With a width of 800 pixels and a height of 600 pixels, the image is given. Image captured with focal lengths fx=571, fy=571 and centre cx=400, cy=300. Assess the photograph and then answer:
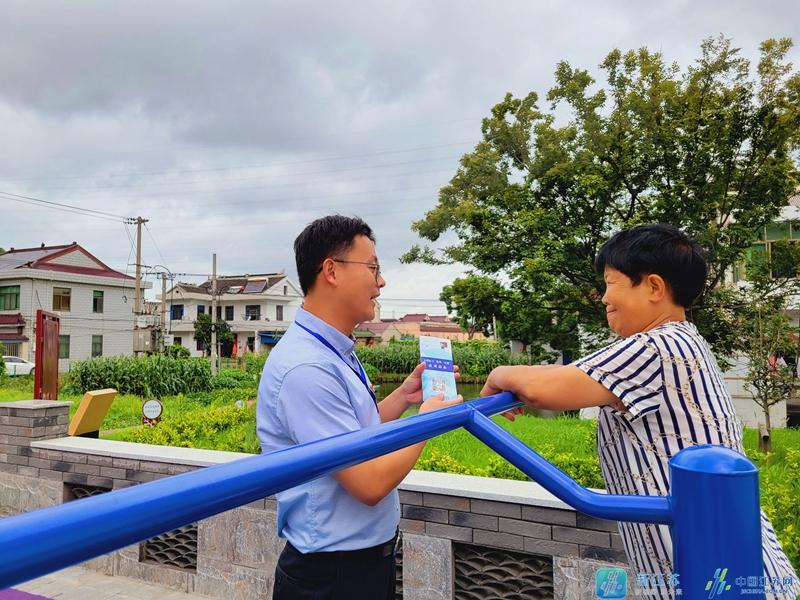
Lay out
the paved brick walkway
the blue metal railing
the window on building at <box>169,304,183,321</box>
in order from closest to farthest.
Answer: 1. the blue metal railing
2. the paved brick walkway
3. the window on building at <box>169,304,183,321</box>

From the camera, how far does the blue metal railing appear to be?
1.40 feet

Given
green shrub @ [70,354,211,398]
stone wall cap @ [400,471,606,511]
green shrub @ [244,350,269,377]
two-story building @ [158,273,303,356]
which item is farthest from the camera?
two-story building @ [158,273,303,356]

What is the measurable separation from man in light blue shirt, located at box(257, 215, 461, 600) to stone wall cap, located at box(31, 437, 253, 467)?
2.13 meters

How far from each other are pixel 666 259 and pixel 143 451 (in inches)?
146

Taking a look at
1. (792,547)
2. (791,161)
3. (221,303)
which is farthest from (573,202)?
(221,303)

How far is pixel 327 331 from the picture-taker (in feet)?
5.11

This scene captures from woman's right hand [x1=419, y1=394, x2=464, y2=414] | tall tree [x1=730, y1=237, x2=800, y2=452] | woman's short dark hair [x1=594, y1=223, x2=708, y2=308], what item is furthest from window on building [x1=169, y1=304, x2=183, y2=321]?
woman's short dark hair [x1=594, y1=223, x2=708, y2=308]

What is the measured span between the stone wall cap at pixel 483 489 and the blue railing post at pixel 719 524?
216 centimetres

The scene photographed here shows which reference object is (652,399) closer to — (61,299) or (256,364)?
(256,364)

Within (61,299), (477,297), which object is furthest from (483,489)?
(61,299)

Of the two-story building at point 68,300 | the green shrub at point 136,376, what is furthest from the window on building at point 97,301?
the green shrub at point 136,376

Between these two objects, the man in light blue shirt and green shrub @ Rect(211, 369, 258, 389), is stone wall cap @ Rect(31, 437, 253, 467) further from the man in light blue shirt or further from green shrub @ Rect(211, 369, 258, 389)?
green shrub @ Rect(211, 369, 258, 389)

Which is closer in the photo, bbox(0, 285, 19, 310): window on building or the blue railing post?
the blue railing post

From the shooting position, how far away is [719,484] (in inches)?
25.1
